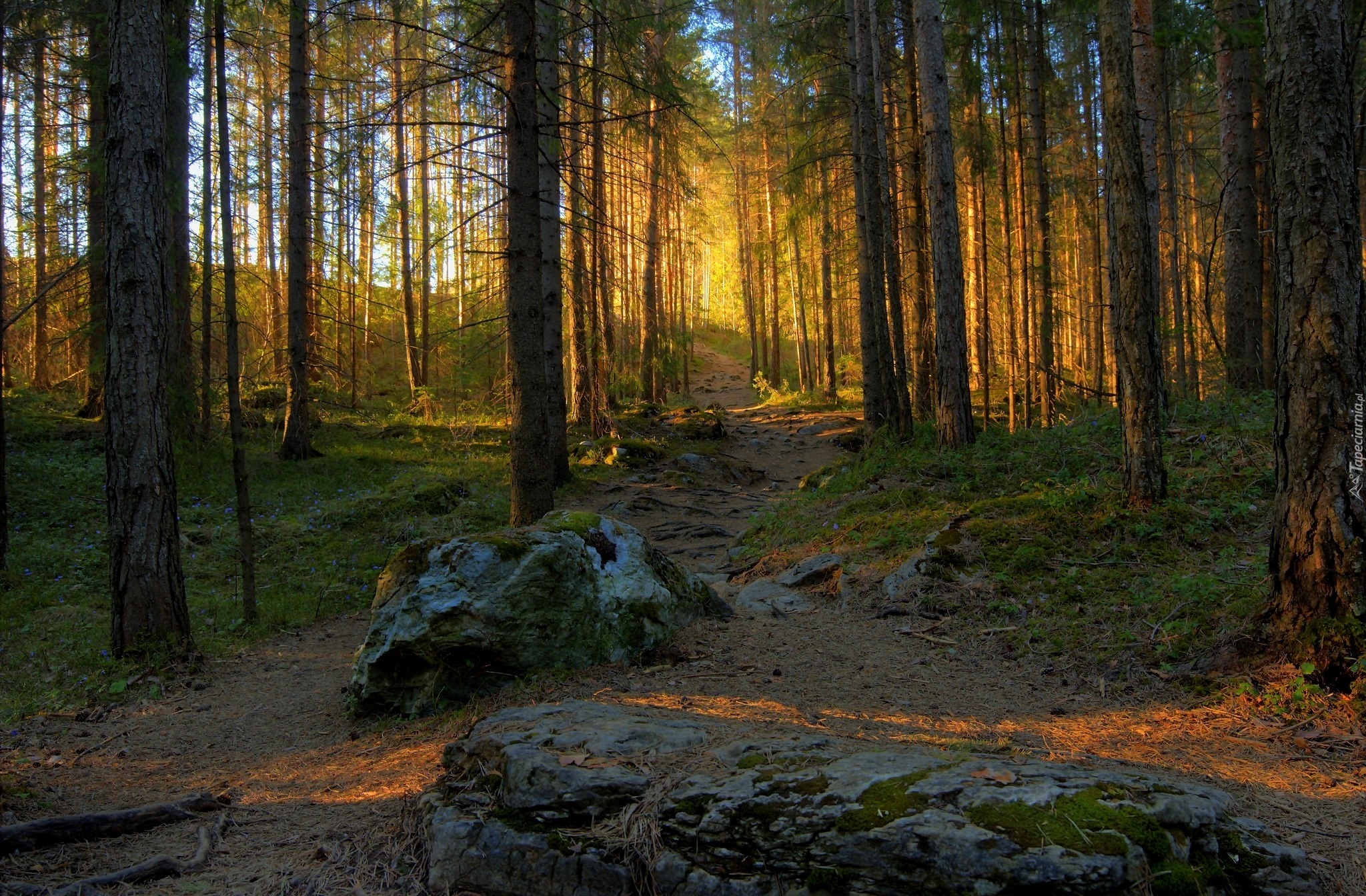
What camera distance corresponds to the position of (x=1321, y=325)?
4.23 m

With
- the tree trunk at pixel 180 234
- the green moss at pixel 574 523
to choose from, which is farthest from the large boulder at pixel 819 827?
the tree trunk at pixel 180 234

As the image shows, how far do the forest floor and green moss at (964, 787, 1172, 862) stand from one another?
77cm

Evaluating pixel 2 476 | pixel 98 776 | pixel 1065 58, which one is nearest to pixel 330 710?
pixel 98 776

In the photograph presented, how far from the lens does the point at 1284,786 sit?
3.54 metres

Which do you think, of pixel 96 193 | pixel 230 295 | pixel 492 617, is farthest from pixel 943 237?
pixel 96 193

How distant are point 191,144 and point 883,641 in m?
14.0

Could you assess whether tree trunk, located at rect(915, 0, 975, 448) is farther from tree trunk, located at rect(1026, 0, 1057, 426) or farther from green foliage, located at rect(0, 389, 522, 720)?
green foliage, located at rect(0, 389, 522, 720)

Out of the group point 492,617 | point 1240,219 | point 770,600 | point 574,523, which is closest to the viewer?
point 492,617

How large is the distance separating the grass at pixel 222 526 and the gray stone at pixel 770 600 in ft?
13.8

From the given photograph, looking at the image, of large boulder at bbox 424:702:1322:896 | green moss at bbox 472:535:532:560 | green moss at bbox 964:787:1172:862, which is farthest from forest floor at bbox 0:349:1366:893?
green moss at bbox 472:535:532:560

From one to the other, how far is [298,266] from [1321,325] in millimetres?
Answer: 15283

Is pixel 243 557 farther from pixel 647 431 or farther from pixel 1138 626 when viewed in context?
pixel 647 431

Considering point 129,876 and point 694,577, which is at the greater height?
point 694,577

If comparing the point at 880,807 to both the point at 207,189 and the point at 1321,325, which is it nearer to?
the point at 1321,325
